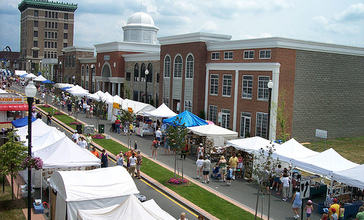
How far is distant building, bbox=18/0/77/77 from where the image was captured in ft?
390

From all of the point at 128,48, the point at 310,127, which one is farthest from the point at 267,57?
the point at 128,48

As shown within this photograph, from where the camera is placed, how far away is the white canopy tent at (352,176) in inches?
609

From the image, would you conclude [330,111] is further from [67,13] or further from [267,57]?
[67,13]

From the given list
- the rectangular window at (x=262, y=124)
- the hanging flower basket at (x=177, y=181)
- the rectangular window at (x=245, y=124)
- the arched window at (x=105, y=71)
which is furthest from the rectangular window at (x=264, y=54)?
the arched window at (x=105, y=71)

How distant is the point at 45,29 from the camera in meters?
121

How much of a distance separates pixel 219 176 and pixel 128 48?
3856cm

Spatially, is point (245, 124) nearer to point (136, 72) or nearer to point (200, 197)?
point (200, 197)

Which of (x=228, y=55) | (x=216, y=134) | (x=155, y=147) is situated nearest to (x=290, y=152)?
(x=216, y=134)

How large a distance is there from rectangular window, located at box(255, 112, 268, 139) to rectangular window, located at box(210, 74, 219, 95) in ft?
20.6

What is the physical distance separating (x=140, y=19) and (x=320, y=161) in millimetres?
47921

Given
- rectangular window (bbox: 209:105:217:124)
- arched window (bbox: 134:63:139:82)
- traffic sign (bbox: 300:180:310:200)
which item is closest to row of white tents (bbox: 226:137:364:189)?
traffic sign (bbox: 300:180:310:200)

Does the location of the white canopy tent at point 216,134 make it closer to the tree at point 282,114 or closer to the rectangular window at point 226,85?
the tree at point 282,114

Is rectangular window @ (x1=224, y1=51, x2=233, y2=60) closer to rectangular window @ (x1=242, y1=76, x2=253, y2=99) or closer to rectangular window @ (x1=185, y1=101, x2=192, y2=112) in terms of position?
rectangular window @ (x1=242, y1=76, x2=253, y2=99)

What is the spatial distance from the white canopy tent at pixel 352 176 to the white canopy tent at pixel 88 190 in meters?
8.95
